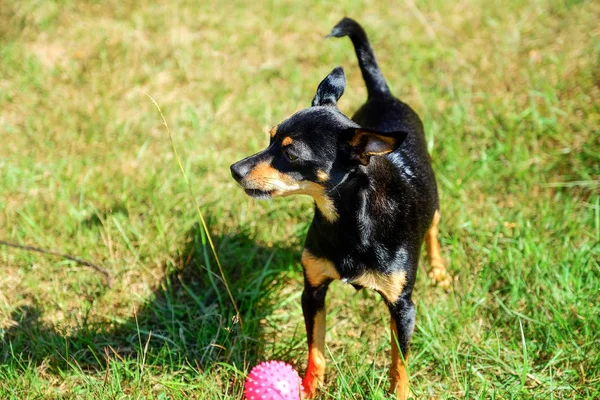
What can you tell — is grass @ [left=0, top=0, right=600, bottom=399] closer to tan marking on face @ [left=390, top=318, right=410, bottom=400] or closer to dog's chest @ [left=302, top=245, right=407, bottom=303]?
tan marking on face @ [left=390, top=318, right=410, bottom=400]

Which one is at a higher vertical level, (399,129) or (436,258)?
(399,129)

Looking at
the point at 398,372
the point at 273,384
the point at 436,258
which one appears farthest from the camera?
the point at 436,258

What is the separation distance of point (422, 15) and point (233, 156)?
2.78m

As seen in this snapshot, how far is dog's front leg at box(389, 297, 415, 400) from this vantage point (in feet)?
10.2

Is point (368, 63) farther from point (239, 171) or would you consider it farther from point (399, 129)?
point (239, 171)

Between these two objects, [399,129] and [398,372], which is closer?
[398,372]

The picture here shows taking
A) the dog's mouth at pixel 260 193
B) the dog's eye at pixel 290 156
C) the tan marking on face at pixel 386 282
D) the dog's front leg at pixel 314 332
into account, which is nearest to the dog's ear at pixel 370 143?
the dog's eye at pixel 290 156

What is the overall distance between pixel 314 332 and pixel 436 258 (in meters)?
1.22

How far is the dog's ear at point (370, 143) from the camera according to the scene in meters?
2.60

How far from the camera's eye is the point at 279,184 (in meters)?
2.87

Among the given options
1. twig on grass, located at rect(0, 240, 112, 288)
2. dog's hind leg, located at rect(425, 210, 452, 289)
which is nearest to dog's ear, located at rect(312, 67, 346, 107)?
dog's hind leg, located at rect(425, 210, 452, 289)

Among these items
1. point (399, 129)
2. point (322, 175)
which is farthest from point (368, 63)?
point (322, 175)

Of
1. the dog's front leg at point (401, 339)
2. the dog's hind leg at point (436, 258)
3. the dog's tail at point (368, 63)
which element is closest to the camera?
the dog's front leg at point (401, 339)

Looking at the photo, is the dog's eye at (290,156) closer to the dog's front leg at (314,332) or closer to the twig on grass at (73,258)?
the dog's front leg at (314,332)
